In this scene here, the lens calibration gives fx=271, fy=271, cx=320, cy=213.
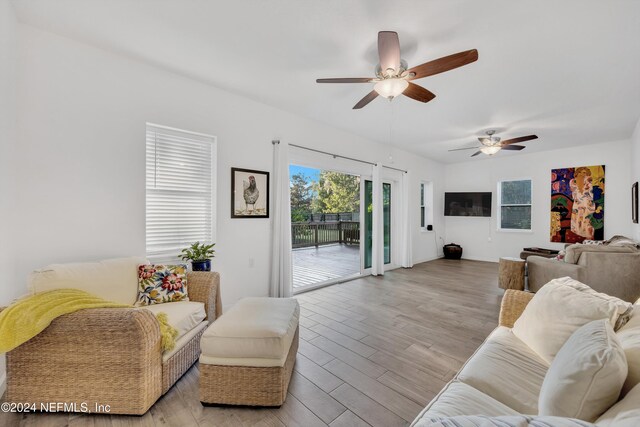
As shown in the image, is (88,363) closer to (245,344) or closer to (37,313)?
(37,313)

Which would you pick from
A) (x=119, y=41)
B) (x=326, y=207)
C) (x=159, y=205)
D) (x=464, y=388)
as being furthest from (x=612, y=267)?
(x=326, y=207)

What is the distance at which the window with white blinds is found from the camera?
2871mm

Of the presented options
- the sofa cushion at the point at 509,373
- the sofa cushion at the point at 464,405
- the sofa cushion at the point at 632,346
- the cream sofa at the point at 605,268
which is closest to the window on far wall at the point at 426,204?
the cream sofa at the point at 605,268

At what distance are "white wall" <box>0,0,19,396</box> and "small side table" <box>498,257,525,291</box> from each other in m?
5.52

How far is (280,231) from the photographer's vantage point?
376 centimetres

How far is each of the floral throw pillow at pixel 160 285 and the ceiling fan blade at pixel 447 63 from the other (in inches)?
105

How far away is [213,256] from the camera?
311cm

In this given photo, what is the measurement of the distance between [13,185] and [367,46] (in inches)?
120

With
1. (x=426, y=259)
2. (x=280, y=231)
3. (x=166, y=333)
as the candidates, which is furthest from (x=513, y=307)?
(x=426, y=259)

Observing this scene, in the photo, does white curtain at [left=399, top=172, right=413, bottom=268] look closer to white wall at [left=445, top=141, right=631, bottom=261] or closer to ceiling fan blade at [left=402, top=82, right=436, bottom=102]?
white wall at [left=445, top=141, right=631, bottom=261]

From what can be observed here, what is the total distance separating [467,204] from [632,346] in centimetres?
674

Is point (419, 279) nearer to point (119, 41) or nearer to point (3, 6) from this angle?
point (119, 41)

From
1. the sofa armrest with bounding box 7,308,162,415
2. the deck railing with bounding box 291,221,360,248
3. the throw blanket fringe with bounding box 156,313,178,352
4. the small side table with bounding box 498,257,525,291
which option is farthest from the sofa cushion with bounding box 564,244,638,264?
the deck railing with bounding box 291,221,360,248

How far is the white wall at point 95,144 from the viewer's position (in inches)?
86.7
